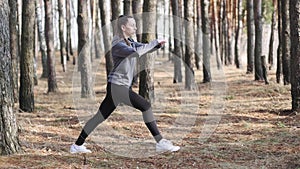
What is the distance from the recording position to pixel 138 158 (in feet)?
23.1

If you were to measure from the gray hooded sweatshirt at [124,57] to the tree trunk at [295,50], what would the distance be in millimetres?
5037

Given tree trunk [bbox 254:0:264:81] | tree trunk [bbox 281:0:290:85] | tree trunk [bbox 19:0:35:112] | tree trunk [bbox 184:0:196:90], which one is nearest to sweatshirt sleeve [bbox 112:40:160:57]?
tree trunk [bbox 19:0:35:112]

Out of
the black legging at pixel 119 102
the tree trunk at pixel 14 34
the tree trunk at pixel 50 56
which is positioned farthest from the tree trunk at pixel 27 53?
the tree trunk at pixel 50 56

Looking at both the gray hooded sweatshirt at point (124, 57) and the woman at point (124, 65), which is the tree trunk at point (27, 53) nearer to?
the woman at point (124, 65)

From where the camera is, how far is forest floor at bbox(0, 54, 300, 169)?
677cm

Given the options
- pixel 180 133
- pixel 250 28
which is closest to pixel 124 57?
pixel 180 133

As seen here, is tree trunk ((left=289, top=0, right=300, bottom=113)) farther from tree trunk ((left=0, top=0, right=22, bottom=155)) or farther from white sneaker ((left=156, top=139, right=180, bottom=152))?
tree trunk ((left=0, top=0, right=22, bottom=155))

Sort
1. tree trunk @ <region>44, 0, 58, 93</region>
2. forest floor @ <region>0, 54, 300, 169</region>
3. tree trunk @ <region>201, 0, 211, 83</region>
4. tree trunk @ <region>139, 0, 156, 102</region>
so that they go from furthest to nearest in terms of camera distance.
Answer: tree trunk @ <region>201, 0, 211, 83</region> → tree trunk @ <region>44, 0, 58, 93</region> → tree trunk @ <region>139, 0, 156, 102</region> → forest floor @ <region>0, 54, 300, 169</region>

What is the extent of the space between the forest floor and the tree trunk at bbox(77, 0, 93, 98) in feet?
1.47

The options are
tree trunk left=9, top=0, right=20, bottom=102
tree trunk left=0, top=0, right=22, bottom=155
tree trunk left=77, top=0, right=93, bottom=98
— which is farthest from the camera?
tree trunk left=77, top=0, right=93, bottom=98

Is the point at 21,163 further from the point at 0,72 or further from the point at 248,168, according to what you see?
the point at 248,168

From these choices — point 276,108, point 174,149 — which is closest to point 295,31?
point 276,108

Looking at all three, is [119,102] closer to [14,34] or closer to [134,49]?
[134,49]

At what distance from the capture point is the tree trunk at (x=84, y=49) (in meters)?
14.4
